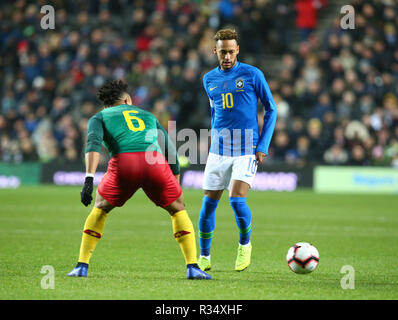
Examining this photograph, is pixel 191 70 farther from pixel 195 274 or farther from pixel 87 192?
pixel 87 192

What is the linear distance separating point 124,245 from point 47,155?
39.9 feet

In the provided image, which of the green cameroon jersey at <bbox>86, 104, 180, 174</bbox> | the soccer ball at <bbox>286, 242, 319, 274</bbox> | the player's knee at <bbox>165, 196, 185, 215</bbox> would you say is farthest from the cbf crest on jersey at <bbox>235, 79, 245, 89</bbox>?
the soccer ball at <bbox>286, 242, 319, 274</bbox>

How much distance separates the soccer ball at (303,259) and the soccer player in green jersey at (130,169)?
34.5 inches

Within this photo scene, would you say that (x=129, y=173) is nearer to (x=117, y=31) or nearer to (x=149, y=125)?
(x=149, y=125)

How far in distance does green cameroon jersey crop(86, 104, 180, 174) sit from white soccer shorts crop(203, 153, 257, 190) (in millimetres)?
904

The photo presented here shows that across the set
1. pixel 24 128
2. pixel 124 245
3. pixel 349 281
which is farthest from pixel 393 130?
pixel 349 281

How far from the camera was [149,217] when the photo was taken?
43.5 feet

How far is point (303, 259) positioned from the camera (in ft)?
22.5

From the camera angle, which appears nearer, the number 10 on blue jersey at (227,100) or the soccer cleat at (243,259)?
the soccer cleat at (243,259)

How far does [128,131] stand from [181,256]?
2.35 meters

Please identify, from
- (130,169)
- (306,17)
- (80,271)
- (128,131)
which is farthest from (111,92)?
(306,17)

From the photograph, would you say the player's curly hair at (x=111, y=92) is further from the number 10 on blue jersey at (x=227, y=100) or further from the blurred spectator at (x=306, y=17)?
the blurred spectator at (x=306, y=17)

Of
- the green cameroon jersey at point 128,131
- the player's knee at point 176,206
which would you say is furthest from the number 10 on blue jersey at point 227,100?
the player's knee at point 176,206

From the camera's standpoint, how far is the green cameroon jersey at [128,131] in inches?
255
